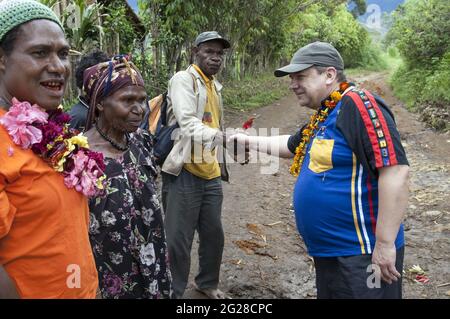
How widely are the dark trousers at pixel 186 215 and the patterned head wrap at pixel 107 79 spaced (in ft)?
3.80

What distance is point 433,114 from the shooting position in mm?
11273

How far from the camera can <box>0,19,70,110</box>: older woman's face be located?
1.45 metres

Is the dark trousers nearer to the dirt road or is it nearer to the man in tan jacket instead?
the man in tan jacket

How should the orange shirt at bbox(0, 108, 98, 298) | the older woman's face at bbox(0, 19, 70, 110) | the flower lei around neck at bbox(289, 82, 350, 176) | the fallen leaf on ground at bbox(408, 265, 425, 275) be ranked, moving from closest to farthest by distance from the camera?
the orange shirt at bbox(0, 108, 98, 298) < the older woman's face at bbox(0, 19, 70, 110) < the flower lei around neck at bbox(289, 82, 350, 176) < the fallen leaf on ground at bbox(408, 265, 425, 275)

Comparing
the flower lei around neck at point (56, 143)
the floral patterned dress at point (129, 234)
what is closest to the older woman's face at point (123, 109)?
the floral patterned dress at point (129, 234)

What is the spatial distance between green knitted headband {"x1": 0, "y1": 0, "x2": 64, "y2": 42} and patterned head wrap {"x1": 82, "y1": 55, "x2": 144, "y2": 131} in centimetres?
73

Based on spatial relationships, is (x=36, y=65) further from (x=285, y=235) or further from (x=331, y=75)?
(x=285, y=235)

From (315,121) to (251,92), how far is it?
1427cm

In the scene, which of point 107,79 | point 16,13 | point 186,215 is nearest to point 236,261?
point 186,215

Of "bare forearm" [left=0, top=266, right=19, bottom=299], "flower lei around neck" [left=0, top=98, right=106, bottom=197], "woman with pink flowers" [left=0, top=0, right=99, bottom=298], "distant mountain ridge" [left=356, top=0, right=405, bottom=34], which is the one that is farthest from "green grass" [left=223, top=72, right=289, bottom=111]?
"bare forearm" [left=0, top=266, right=19, bottom=299]

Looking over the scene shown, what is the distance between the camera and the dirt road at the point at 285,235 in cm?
399

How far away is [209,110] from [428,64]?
14.7m

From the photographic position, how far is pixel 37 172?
1.42 meters

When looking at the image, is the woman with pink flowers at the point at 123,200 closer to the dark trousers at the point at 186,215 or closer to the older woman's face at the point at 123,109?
the older woman's face at the point at 123,109
